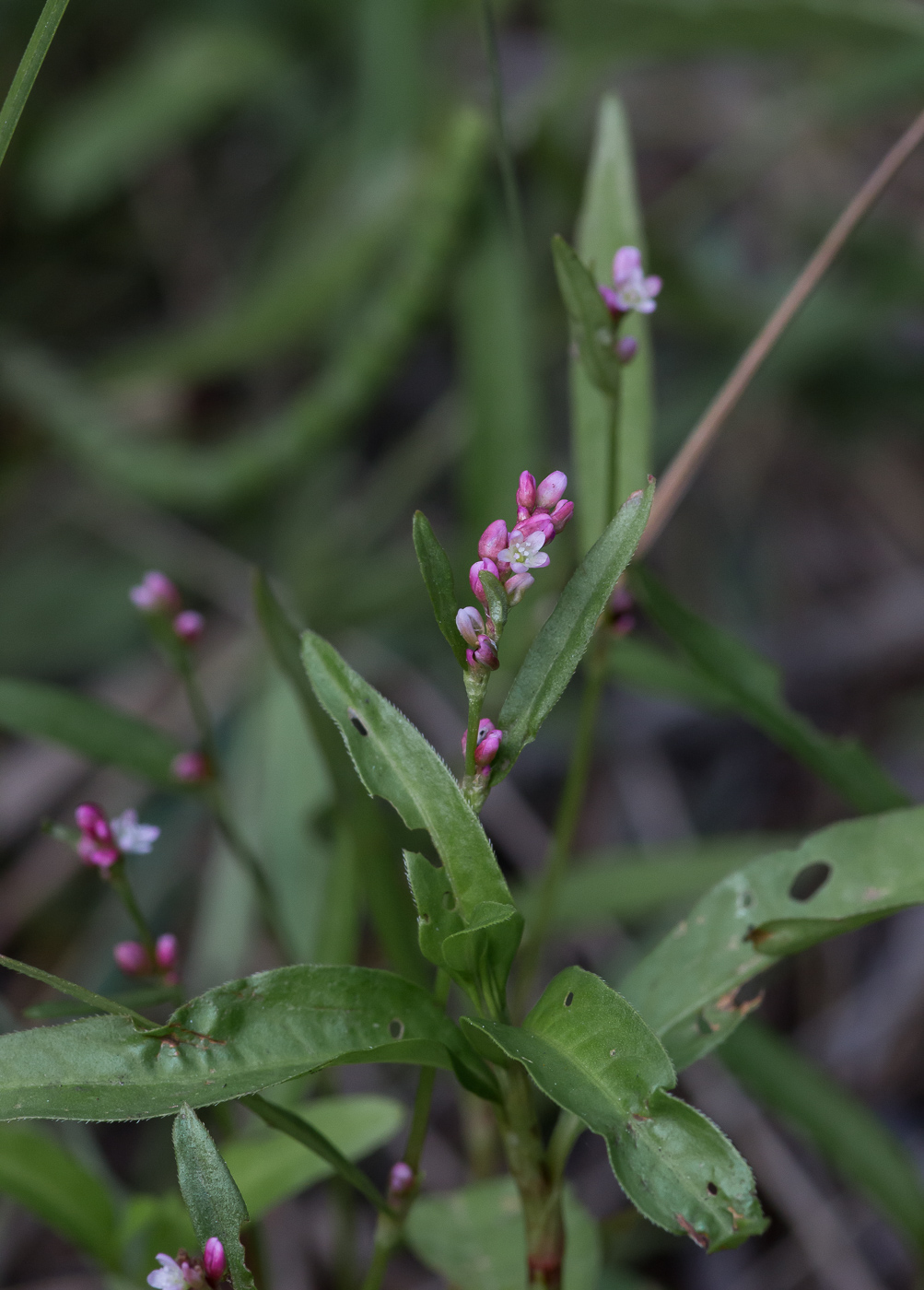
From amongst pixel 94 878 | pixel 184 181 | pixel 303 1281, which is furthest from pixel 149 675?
pixel 184 181

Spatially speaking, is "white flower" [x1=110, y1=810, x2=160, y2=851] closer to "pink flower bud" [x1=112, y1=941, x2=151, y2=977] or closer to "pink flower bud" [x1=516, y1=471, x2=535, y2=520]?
"pink flower bud" [x1=112, y1=941, x2=151, y2=977]

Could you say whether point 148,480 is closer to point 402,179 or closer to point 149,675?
point 149,675

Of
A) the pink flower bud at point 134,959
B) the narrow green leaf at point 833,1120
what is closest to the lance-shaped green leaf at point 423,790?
the pink flower bud at point 134,959

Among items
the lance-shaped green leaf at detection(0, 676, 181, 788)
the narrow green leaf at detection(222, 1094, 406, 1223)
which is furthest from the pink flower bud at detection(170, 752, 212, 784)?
the narrow green leaf at detection(222, 1094, 406, 1223)

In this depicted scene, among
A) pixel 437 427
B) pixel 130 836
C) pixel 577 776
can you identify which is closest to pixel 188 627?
pixel 130 836

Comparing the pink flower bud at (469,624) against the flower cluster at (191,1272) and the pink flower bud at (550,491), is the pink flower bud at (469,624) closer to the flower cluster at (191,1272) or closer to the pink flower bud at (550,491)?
the pink flower bud at (550,491)

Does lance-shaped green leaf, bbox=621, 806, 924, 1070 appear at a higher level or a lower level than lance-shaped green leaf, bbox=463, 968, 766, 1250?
lower

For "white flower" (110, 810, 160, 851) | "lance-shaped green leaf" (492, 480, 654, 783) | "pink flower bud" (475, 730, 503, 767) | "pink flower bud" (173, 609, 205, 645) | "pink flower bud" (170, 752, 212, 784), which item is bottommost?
"pink flower bud" (170, 752, 212, 784)
